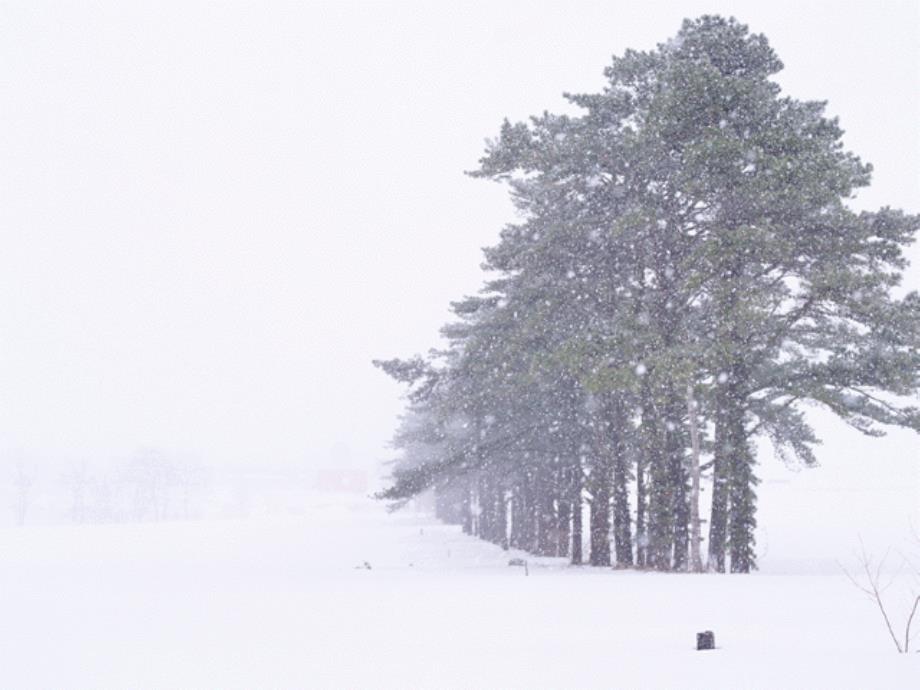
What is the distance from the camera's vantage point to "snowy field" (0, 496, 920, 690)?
7195mm

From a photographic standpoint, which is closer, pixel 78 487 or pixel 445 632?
pixel 445 632

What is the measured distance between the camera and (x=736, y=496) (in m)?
17.5

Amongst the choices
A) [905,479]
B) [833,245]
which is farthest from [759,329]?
[905,479]

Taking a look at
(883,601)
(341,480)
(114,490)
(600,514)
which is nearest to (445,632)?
(883,601)

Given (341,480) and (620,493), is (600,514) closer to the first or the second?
(620,493)

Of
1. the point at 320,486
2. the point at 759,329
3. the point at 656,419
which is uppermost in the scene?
the point at 759,329

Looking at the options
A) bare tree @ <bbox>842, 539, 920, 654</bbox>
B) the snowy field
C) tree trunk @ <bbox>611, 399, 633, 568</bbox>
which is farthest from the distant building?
bare tree @ <bbox>842, 539, 920, 654</bbox>

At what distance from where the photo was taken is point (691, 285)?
15.6 metres

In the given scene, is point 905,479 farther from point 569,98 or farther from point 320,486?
point 320,486

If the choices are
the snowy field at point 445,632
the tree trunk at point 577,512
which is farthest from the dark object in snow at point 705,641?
the tree trunk at point 577,512

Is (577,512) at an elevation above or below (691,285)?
below

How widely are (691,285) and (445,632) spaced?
9.47 m

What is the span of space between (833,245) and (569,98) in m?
7.86

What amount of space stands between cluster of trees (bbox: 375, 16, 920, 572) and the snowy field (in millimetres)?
4025
